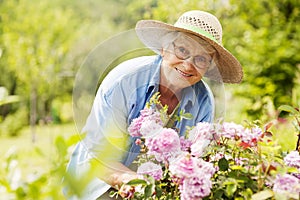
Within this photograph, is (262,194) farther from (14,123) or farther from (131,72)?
(14,123)

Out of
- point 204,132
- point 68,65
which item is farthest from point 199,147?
point 68,65

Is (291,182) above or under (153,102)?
under

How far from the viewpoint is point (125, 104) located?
146 cm

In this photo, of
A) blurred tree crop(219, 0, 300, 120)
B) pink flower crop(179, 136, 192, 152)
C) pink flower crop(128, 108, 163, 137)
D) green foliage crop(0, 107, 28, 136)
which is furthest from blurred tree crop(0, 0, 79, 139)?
pink flower crop(179, 136, 192, 152)

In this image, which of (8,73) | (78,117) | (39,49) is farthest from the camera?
(8,73)

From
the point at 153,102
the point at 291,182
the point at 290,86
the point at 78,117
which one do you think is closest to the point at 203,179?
the point at 291,182

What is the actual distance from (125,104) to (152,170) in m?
0.36

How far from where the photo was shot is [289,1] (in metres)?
5.34

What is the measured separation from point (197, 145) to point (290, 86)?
4.26 meters

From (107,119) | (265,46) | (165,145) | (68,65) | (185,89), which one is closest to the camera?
(165,145)

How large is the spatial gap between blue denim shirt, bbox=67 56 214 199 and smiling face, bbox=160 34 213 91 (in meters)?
0.03

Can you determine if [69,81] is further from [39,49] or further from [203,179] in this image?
[203,179]

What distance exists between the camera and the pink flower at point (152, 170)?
113 cm

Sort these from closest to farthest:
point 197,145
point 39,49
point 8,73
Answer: point 197,145 → point 39,49 → point 8,73
